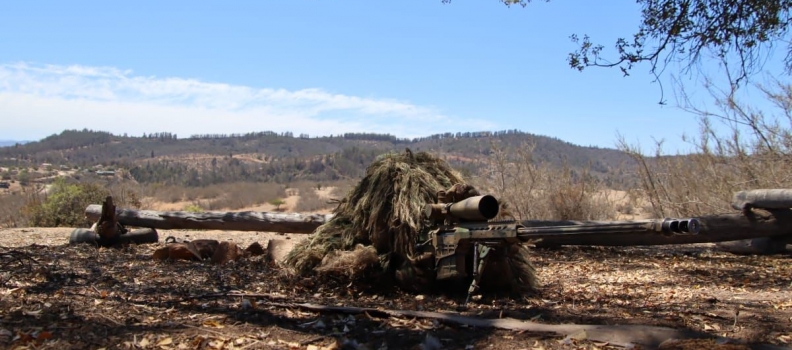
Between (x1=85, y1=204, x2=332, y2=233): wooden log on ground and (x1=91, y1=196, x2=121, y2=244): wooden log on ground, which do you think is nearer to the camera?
(x1=91, y1=196, x2=121, y2=244): wooden log on ground

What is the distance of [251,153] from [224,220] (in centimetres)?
5045

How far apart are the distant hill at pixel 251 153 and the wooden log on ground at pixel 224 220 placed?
87.2 ft

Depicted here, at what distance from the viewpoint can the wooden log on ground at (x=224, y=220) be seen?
35.3ft

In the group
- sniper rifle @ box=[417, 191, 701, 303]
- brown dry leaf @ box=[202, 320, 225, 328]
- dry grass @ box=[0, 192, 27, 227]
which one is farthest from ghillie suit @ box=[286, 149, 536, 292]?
dry grass @ box=[0, 192, 27, 227]

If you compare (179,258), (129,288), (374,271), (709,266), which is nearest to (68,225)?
(179,258)

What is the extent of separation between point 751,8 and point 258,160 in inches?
2023

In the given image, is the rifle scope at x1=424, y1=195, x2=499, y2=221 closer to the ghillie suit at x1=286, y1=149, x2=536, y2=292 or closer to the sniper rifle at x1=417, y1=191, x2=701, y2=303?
the sniper rifle at x1=417, y1=191, x2=701, y2=303

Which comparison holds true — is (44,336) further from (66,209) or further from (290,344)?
(66,209)

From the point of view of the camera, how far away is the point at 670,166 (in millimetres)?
14148

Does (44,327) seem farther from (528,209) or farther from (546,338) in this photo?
(528,209)

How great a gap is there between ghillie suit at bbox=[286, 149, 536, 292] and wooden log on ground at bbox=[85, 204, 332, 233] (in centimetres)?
357

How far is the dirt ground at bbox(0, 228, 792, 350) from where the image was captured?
4242mm

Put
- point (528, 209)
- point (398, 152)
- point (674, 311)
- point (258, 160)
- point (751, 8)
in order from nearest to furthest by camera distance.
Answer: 1. point (674, 311)
2. point (398, 152)
3. point (751, 8)
4. point (528, 209)
5. point (258, 160)

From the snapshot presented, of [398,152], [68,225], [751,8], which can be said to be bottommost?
[68,225]
